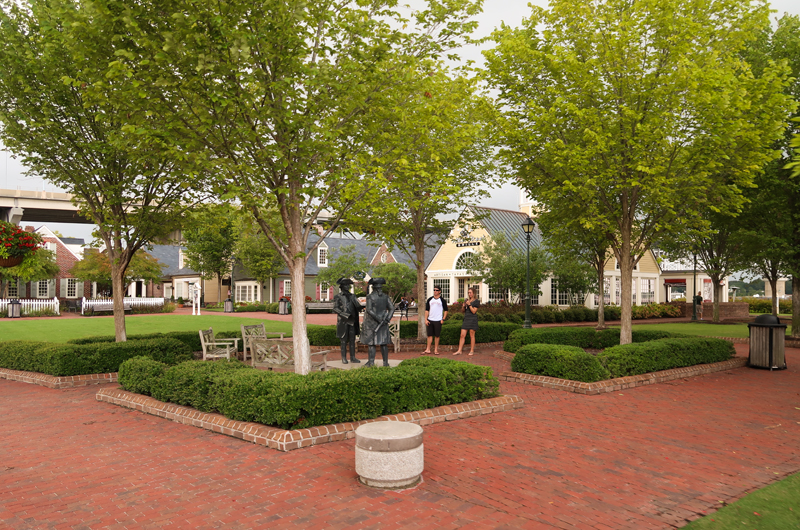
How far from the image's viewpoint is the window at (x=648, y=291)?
3864 centimetres

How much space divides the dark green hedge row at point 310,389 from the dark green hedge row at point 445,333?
8.20 m

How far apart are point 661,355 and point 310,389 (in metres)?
8.27

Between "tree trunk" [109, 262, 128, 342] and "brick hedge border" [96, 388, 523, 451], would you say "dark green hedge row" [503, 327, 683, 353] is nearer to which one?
"brick hedge border" [96, 388, 523, 451]

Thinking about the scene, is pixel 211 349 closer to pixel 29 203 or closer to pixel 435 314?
pixel 435 314

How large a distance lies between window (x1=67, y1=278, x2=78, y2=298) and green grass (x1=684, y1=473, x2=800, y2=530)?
181 feet

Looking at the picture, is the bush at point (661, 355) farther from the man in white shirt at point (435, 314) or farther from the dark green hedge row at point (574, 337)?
the man in white shirt at point (435, 314)

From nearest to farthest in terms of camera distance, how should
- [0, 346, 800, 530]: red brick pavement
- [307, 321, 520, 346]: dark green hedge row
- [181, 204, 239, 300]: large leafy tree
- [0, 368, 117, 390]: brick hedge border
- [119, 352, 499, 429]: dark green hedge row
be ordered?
1. [0, 346, 800, 530]: red brick pavement
2. [119, 352, 499, 429]: dark green hedge row
3. [0, 368, 117, 390]: brick hedge border
4. [307, 321, 520, 346]: dark green hedge row
5. [181, 204, 239, 300]: large leafy tree

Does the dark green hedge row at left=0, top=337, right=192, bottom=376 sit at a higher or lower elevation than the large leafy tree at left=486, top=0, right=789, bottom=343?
lower

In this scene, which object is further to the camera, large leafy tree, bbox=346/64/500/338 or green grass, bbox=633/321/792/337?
green grass, bbox=633/321/792/337

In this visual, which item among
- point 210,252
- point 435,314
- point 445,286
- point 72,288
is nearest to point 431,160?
point 435,314

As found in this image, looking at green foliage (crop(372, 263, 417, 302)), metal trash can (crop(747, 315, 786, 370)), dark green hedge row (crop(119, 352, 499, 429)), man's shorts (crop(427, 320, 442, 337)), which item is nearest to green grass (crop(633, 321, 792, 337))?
metal trash can (crop(747, 315, 786, 370))

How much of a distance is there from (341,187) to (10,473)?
5753 mm

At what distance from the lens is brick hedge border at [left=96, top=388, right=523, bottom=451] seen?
6609mm

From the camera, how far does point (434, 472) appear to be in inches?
225
